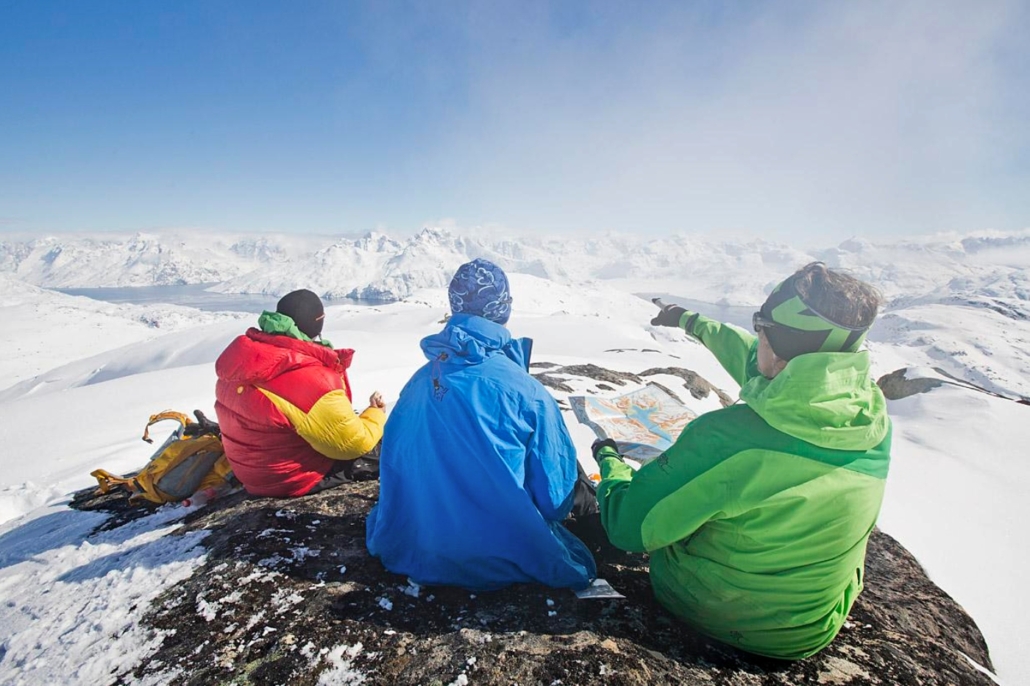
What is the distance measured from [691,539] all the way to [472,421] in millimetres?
1288

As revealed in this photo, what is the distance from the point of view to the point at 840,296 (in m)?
2.04

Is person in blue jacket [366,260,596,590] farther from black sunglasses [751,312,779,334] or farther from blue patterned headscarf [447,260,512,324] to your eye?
black sunglasses [751,312,779,334]

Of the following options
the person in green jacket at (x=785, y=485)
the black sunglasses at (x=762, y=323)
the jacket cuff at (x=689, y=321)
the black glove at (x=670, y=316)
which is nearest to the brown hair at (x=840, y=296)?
the person in green jacket at (x=785, y=485)

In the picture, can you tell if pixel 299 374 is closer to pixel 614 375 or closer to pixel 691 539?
pixel 691 539

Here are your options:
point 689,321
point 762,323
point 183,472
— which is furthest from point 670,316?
point 183,472

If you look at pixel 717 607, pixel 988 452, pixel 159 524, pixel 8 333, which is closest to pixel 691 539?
pixel 717 607

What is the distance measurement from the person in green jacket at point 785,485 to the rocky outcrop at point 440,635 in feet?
0.96

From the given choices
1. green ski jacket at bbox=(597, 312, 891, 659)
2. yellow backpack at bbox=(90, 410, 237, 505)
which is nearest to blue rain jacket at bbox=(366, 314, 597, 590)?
green ski jacket at bbox=(597, 312, 891, 659)

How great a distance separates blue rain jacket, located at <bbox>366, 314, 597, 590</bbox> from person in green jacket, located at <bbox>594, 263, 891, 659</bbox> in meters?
0.53

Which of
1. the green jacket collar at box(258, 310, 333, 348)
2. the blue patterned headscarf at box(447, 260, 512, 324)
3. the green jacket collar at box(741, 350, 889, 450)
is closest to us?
the green jacket collar at box(741, 350, 889, 450)

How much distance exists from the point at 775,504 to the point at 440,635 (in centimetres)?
175

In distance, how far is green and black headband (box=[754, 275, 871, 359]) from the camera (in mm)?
2029

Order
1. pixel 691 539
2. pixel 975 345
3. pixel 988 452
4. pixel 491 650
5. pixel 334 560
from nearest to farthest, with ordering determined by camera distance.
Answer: pixel 491 650 < pixel 691 539 < pixel 334 560 < pixel 988 452 < pixel 975 345

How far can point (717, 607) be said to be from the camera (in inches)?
89.7
